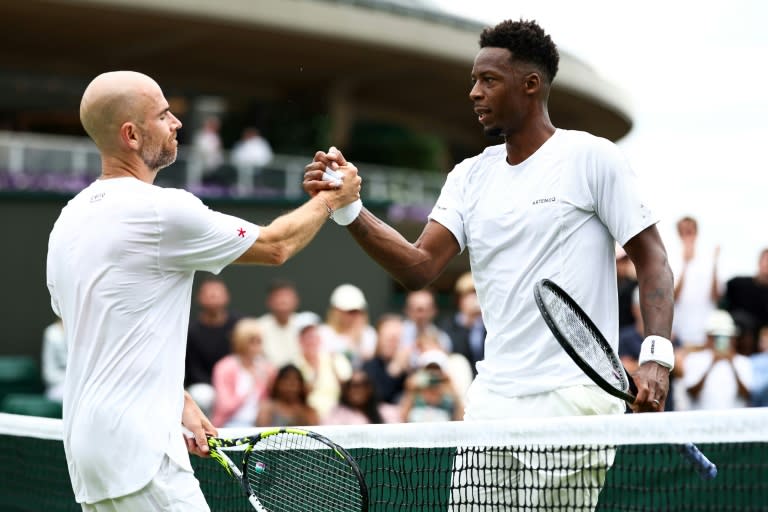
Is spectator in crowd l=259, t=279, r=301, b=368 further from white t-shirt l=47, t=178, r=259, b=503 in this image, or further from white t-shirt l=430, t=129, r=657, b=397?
white t-shirt l=47, t=178, r=259, b=503

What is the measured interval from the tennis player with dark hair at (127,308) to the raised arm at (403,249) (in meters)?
0.84

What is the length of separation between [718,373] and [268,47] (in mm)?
16112

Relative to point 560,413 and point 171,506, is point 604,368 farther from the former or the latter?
point 171,506

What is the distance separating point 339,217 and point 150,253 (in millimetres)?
1021

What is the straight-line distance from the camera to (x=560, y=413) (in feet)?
13.9

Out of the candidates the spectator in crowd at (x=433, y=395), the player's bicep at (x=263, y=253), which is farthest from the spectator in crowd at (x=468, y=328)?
the player's bicep at (x=263, y=253)

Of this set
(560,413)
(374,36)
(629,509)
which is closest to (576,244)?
(560,413)

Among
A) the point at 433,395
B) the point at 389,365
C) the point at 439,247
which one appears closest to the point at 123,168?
the point at 439,247

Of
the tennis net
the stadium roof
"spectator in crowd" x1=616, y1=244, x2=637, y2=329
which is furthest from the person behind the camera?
the stadium roof

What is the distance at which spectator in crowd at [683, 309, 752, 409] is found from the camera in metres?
8.92

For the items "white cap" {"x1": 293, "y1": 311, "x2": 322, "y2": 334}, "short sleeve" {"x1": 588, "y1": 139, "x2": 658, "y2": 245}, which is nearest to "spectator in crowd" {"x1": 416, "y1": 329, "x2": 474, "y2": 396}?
"white cap" {"x1": 293, "y1": 311, "x2": 322, "y2": 334}

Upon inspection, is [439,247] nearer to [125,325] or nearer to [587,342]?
[587,342]

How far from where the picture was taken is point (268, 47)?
77.7ft

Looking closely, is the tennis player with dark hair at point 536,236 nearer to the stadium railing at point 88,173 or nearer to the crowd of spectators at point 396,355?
the crowd of spectators at point 396,355
